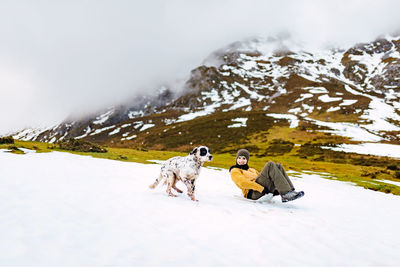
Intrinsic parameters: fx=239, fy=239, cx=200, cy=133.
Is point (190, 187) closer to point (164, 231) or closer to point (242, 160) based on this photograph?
point (242, 160)

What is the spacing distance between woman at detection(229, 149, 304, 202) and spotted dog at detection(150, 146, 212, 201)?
1.83m

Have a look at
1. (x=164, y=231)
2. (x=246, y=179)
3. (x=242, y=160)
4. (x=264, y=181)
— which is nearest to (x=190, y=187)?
(x=246, y=179)

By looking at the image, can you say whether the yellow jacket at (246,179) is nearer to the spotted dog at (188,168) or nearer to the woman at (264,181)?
the woman at (264,181)

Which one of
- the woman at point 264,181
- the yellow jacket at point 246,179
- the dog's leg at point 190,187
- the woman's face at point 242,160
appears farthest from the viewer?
the woman's face at point 242,160

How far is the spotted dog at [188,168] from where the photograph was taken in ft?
31.1

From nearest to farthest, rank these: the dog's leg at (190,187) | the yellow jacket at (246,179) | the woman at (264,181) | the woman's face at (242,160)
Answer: the dog's leg at (190,187)
the woman at (264,181)
the yellow jacket at (246,179)
the woman's face at (242,160)

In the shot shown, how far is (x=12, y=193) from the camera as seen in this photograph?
7.44 metres

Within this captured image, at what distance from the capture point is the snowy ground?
445cm

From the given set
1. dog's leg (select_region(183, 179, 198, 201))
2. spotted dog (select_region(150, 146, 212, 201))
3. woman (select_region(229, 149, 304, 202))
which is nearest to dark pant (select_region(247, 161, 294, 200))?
woman (select_region(229, 149, 304, 202))

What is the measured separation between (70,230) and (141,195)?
13.1ft

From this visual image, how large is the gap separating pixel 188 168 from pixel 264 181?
3307 mm

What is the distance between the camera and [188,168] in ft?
31.1

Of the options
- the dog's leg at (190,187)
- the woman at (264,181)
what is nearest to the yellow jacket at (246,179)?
the woman at (264,181)

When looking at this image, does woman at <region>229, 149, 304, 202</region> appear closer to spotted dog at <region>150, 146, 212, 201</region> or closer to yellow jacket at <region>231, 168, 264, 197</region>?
yellow jacket at <region>231, 168, 264, 197</region>
